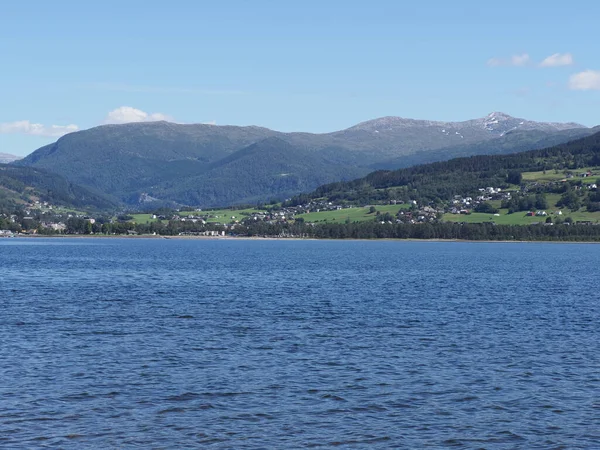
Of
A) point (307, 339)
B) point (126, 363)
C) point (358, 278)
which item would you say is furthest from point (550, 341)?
point (358, 278)

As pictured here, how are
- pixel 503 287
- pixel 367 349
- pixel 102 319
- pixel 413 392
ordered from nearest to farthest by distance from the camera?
pixel 413 392, pixel 367 349, pixel 102 319, pixel 503 287

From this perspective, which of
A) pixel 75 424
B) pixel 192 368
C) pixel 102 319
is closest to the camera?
pixel 75 424

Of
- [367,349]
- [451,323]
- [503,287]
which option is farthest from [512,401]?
[503,287]

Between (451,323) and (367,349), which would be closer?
(367,349)

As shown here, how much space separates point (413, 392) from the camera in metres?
34.4

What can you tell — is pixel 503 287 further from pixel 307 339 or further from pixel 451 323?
pixel 307 339

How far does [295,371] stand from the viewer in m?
38.2

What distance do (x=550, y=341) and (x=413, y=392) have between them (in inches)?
683

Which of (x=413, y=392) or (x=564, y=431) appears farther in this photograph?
(x=413, y=392)

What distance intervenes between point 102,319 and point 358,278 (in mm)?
51646

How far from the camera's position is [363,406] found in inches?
1265

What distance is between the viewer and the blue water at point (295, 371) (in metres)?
28.8

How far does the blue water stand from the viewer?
94.4 ft

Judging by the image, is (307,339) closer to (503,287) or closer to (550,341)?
(550,341)
